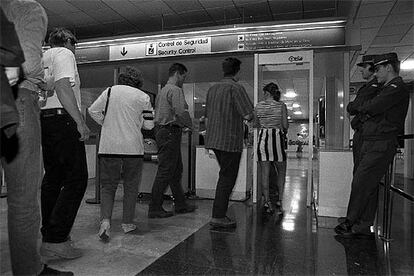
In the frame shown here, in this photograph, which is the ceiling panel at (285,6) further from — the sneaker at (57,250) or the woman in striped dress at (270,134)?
the sneaker at (57,250)

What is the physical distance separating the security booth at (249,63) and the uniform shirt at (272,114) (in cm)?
45

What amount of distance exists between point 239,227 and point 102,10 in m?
3.75

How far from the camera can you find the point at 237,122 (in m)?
2.82

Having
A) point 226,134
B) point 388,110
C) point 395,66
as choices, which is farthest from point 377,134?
point 226,134

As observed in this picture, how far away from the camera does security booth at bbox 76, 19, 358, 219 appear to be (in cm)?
392

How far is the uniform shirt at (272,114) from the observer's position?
356 cm

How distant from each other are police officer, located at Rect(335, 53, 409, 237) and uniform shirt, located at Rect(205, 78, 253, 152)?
953mm

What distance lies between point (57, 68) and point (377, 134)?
2309mm

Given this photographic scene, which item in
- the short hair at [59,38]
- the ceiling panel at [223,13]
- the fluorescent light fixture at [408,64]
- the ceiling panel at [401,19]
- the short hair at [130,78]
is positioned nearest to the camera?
the short hair at [59,38]

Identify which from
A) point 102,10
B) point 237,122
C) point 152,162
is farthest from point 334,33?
point 102,10

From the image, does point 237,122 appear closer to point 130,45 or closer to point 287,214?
point 287,214

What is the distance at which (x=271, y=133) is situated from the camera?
11.6ft

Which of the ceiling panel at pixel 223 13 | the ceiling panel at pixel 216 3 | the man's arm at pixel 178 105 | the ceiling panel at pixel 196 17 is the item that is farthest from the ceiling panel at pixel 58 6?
the man's arm at pixel 178 105

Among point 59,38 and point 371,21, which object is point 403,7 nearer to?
point 371,21
